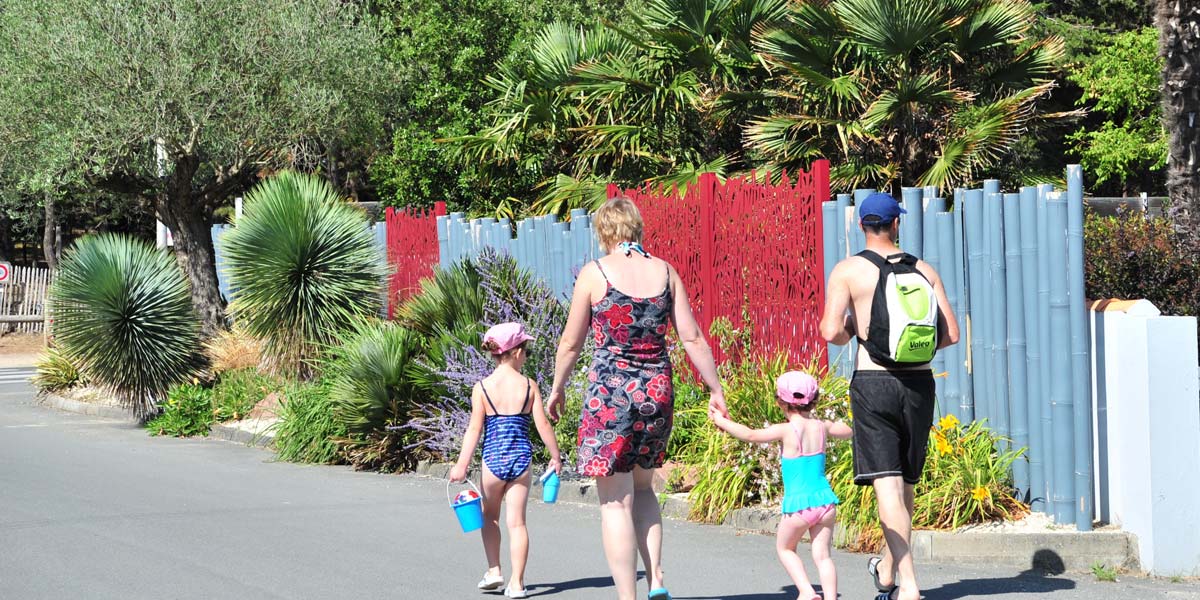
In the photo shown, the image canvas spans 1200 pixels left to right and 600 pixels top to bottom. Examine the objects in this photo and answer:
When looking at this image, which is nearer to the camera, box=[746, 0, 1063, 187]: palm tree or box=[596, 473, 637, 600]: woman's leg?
box=[596, 473, 637, 600]: woman's leg

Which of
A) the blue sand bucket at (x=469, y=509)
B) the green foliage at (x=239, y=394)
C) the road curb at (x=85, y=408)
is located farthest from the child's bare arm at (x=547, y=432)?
the road curb at (x=85, y=408)

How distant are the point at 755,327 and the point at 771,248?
0.64m

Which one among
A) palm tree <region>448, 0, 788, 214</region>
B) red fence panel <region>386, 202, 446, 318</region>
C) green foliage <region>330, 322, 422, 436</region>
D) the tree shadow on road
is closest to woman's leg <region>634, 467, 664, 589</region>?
the tree shadow on road

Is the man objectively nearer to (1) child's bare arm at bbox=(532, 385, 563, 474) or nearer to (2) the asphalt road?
(2) the asphalt road

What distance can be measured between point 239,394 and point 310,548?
24.4 feet

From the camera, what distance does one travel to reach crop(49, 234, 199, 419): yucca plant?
598 inches

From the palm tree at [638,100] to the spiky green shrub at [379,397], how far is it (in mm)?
4475

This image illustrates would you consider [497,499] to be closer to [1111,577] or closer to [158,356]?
[1111,577]

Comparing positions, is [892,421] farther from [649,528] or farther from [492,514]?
[492,514]

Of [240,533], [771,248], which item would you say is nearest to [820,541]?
[240,533]

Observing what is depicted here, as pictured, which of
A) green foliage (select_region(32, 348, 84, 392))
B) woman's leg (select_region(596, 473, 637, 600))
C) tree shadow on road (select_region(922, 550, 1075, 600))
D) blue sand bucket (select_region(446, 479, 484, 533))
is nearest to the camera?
woman's leg (select_region(596, 473, 637, 600))

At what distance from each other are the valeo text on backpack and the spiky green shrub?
19.7ft

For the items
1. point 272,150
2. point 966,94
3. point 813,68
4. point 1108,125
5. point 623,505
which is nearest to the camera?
point 623,505

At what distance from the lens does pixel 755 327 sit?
10.6 meters
